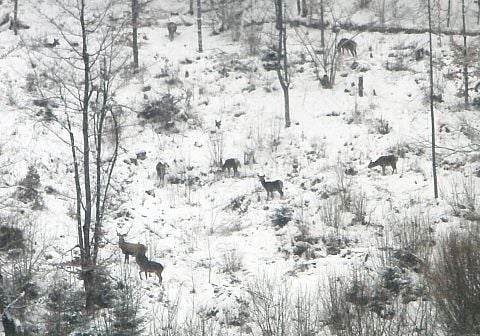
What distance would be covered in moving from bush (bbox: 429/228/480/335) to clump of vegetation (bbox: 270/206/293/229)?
7005mm

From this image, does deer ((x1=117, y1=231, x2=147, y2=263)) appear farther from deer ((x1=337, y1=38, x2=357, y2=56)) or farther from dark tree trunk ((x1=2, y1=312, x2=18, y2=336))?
deer ((x1=337, y1=38, x2=357, y2=56))

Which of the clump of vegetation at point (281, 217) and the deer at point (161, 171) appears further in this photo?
the deer at point (161, 171)

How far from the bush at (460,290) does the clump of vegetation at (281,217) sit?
700 cm

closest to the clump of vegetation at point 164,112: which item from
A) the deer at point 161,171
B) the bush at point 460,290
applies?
the deer at point 161,171

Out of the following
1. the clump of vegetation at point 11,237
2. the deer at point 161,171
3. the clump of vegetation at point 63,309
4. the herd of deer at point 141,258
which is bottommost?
the clump of vegetation at point 63,309

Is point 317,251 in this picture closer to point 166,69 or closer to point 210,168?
point 210,168

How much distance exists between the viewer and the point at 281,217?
51.8 feet

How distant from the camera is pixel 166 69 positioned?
88.3 ft

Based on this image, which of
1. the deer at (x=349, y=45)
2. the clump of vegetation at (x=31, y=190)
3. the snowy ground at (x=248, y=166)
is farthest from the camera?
the deer at (x=349, y=45)

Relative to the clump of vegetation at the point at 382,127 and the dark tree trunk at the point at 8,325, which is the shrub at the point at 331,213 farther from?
the dark tree trunk at the point at 8,325

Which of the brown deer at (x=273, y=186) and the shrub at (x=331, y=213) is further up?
the brown deer at (x=273, y=186)

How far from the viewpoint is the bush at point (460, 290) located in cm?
824

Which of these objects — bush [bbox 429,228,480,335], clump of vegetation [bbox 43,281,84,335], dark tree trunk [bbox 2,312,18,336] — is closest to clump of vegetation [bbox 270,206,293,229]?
clump of vegetation [bbox 43,281,84,335]

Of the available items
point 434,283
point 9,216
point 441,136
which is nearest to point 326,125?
point 441,136
